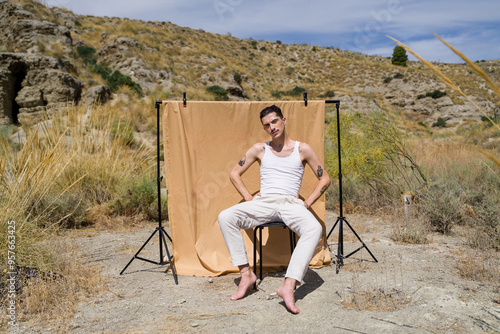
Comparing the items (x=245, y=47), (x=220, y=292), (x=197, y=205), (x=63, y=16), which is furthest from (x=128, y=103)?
(x=245, y=47)

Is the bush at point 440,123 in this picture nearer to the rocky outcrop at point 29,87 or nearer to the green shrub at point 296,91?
the green shrub at point 296,91

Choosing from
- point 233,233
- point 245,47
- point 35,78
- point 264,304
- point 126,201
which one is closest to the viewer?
point 264,304

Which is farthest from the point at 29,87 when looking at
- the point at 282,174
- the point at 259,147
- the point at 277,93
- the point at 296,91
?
the point at 296,91

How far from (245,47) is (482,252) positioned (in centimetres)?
3798

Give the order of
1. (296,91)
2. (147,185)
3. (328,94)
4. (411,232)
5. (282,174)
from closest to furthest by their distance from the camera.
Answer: (282,174)
(411,232)
(147,185)
(328,94)
(296,91)

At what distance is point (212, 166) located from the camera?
12.1ft

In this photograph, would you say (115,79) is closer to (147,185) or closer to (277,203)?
(147,185)

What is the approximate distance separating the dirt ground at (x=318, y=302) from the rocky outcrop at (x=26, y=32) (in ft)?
44.9

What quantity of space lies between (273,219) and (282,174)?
405mm

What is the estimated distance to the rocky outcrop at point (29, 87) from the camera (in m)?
11.1

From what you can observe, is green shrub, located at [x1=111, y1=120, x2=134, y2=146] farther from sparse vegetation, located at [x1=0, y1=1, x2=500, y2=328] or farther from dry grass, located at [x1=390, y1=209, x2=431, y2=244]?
dry grass, located at [x1=390, y1=209, x2=431, y2=244]

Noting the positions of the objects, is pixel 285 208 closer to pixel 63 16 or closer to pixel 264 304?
pixel 264 304

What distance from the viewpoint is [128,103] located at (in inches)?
540

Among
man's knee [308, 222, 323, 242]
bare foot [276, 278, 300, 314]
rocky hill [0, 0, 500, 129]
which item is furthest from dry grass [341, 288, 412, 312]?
rocky hill [0, 0, 500, 129]
